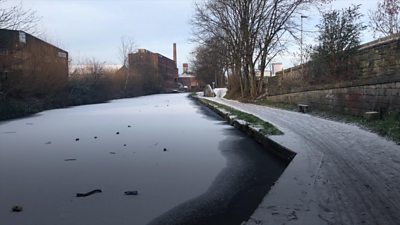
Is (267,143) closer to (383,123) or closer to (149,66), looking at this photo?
(383,123)

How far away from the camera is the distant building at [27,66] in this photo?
27531 mm

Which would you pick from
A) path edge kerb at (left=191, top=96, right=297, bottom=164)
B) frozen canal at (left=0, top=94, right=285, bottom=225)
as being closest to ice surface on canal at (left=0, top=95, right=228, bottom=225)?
frozen canal at (left=0, top=94, right=285, bottom=225)

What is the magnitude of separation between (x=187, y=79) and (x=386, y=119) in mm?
153496

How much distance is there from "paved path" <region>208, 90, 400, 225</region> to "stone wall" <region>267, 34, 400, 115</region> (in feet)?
9.20

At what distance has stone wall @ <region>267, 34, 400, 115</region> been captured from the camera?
39.1 feet

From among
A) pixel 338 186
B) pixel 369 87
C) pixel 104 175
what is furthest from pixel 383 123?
pixel 104 175

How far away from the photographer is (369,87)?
13117 mm

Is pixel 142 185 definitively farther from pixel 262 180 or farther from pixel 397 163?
pixel 397 163

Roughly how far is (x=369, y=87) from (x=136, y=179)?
8.59 m

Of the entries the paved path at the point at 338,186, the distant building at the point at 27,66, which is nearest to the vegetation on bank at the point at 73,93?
the distant building at the point at 27,66

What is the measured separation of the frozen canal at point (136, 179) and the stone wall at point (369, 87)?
12.8 feet

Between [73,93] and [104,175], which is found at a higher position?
[73,93]

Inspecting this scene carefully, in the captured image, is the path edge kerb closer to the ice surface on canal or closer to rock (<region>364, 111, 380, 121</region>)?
the ice surface on canal

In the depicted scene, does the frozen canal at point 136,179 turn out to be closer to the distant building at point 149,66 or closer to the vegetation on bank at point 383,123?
the vegetation on bank at point 383,123
